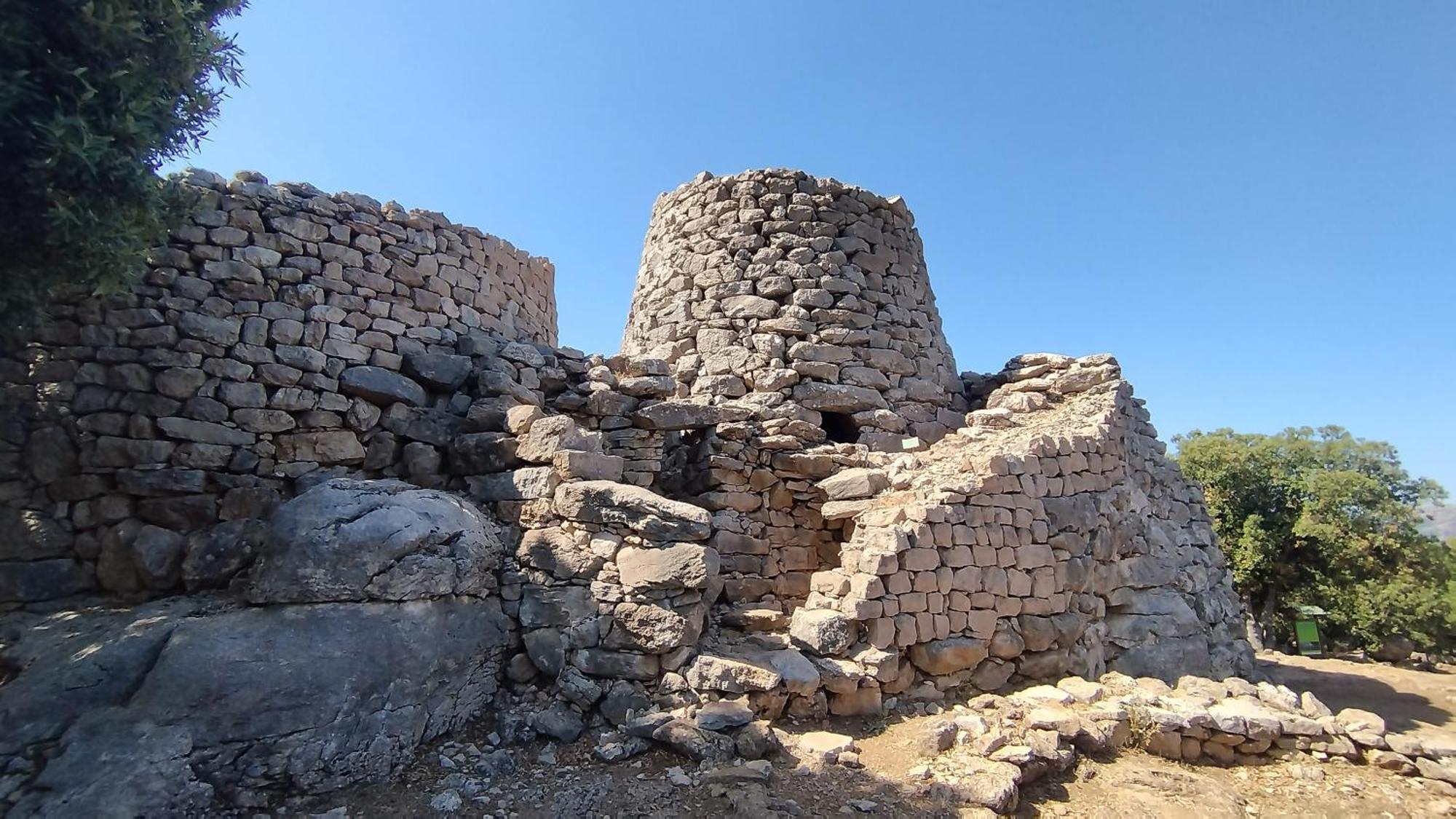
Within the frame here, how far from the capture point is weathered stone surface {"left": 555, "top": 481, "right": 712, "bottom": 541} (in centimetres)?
532

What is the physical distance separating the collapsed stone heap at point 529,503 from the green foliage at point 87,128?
1.15 m

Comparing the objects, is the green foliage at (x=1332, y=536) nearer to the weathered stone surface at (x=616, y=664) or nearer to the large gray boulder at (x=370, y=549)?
the weathered stone surface at (x=616, y=664)

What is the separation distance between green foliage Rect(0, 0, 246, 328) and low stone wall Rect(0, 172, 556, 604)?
797mm

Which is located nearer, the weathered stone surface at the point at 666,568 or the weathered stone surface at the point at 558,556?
the weathered stone surface at the point at 666,568

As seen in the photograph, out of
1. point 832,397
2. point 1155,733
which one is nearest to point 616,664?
point 1155,733

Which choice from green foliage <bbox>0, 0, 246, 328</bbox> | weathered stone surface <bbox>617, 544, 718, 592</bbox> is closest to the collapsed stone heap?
weathered stone surface <bbox>617, 544, 718, 592</bbox>

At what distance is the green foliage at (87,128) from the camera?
4258mm

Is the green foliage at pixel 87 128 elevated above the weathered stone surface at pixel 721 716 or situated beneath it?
elevated above

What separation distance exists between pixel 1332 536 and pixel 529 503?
19.5m

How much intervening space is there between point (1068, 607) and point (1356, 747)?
2.11 meters

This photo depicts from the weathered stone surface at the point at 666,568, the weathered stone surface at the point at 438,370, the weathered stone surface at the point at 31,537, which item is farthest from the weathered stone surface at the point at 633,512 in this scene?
Result: the weathered stone surface at the point at 31,537

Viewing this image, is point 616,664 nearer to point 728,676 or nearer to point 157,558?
point 728,676

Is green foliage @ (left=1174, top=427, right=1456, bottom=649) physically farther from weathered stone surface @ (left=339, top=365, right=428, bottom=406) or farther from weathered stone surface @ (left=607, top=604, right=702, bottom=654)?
weathered stone surface @ (left=339, top=365, right=428, bottom=406)

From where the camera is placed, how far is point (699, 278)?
942 cm
